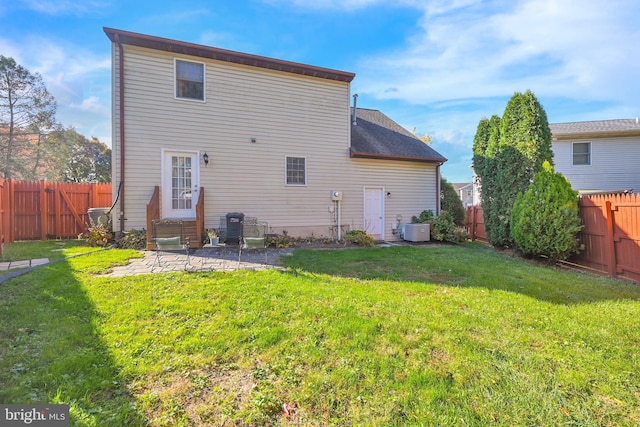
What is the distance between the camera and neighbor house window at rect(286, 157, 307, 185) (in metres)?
9.66

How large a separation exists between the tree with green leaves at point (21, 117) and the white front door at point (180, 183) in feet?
54.5

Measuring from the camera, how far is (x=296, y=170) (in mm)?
9742

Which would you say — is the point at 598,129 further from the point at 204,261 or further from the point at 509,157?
the point at 204,261

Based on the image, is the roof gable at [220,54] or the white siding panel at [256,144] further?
the white siding panel at [256,144]

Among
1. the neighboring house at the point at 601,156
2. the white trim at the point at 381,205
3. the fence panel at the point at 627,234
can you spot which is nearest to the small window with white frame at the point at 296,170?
the white trim at the point at 381,205

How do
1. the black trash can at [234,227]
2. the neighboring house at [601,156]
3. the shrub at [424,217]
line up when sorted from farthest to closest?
the neighboring house at [601,156]
the shrub at [424,217]
the black trash can at [234,227]

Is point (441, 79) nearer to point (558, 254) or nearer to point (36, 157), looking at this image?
point (558, 254)

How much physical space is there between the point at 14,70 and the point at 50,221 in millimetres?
14369

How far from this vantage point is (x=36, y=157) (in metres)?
18.4

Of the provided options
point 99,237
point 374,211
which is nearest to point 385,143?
point 374,211

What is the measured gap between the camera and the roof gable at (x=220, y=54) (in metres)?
7.65

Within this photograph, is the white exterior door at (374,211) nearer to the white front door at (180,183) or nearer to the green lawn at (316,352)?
the white front door at (180,183)

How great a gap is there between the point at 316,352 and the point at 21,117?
24379mm

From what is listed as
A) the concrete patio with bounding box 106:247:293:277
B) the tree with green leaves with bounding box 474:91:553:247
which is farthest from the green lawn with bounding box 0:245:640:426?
the tree with green leaves with bounding box 474:91:553:247
